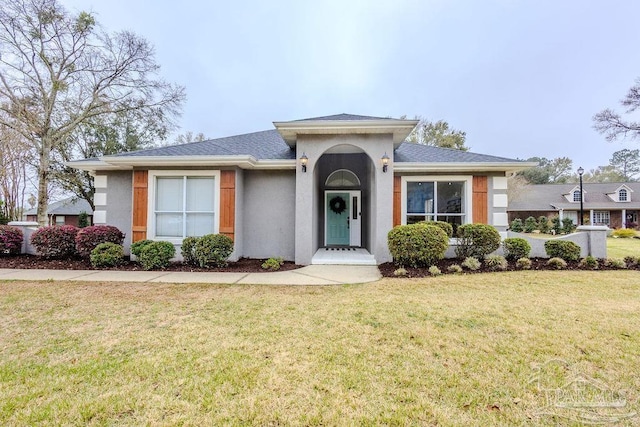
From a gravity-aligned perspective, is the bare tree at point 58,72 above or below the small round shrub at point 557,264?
above

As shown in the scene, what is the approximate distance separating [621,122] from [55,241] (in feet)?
82.0

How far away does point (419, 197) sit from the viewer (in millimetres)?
8523

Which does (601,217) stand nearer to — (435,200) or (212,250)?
(435,200)

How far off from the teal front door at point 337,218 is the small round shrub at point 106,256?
22.2 feet

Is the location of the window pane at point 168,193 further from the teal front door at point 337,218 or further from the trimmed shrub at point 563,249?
the trimmed shrub at point 563,249

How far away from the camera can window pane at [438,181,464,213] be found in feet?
27.8

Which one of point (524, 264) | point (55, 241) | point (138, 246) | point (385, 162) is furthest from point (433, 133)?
point (55, 241)

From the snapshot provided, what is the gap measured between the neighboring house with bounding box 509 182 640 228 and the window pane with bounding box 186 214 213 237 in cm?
2859

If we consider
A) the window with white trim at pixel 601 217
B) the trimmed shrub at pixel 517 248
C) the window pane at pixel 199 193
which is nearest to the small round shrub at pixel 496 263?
the trimmed shrub at pixel 517 248

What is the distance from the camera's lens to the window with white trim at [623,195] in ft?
92.1

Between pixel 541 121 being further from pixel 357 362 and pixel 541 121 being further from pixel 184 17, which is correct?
pixel 357 362

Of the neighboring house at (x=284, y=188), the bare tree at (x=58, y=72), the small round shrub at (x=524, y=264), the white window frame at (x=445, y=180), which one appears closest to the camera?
the small round shrub at (x=524, y=264)

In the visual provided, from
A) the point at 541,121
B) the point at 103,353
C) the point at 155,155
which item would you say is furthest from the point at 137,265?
the point at 541,121

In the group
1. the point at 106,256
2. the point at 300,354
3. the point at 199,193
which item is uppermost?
the point at 199,193
